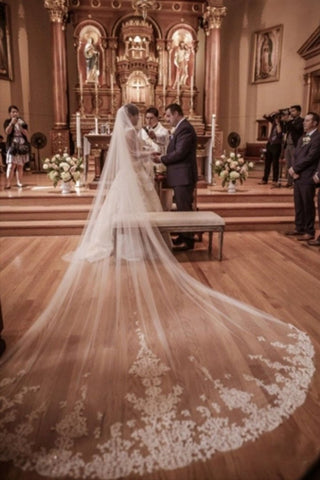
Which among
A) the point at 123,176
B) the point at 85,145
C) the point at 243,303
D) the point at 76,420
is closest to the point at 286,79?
the point at 85,145

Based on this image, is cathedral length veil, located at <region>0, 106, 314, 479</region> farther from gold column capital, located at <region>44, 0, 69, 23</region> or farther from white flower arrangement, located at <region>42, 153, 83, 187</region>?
gold column capital, located at <region>44, 0, 69, 23</region>

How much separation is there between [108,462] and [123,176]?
306 centimetres

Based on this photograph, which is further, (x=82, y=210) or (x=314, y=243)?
(x=82, y=210)

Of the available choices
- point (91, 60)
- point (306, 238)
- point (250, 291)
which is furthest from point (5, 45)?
point (250, 291)

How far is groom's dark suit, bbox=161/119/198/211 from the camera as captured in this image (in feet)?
16.5

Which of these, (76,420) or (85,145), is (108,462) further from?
(85,145)

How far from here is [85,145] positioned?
7.59m

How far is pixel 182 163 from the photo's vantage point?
516cm

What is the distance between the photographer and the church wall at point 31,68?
1147 cm

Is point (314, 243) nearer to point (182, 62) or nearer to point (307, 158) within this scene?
point (307, 158)

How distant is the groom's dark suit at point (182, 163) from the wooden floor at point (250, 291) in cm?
74

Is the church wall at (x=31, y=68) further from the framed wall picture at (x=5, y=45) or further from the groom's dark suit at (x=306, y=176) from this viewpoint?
the groom's dark suit at (x=306, y=176)

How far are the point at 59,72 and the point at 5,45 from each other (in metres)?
1.85

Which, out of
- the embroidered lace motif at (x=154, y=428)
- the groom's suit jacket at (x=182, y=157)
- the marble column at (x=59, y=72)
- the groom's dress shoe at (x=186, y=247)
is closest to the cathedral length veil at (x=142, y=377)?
the embroidered lace motif at (x=154, y=428)
